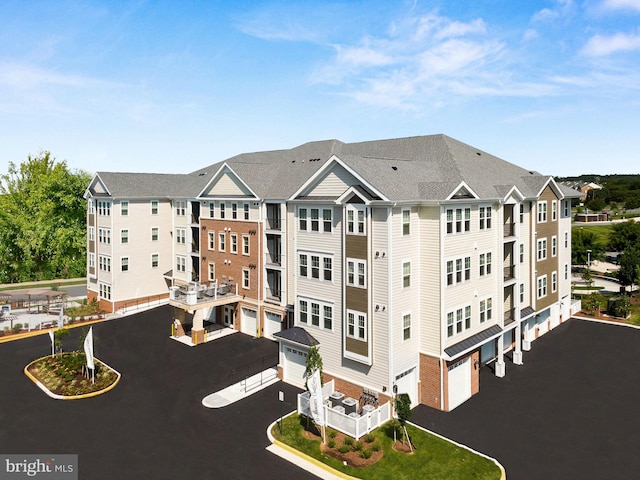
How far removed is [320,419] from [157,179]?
36248 millimetres

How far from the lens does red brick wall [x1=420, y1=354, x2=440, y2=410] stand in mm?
24734

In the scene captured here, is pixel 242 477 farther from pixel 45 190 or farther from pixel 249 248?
pixel 45 190

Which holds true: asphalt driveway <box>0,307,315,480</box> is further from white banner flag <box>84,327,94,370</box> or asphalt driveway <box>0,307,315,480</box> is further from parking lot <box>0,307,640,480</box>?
white banner flag <box>84,327,94,370</box>

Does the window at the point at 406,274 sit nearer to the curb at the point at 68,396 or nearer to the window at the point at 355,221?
the window at the point at 355,221

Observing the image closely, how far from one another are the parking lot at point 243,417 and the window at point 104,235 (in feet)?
44.6

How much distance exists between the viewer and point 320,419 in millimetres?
20703

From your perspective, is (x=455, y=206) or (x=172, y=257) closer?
Answer: (x=455, y=206)

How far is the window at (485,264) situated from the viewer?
27891 millimetres

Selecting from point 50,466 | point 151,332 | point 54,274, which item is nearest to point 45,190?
point 54,274

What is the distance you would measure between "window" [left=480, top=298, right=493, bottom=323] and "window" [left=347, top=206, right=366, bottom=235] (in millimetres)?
9871

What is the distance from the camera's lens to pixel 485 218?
27.9 metres

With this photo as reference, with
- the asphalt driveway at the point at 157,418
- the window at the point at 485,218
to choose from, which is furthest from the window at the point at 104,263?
the window at the point at 485,218

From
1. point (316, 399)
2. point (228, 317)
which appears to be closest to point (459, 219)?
point (316, 399)

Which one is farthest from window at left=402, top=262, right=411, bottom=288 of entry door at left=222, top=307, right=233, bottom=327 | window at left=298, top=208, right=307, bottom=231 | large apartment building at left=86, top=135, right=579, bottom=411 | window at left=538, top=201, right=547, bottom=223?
entry door at left=222, top=307, right=233, bottom=327
